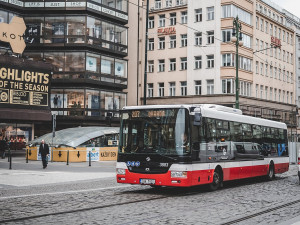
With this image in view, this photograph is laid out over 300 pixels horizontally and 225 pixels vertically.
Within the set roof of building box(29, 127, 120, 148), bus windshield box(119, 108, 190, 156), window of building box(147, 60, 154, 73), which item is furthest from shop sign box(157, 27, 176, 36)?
bus windshield box(119, 108, 190, 156)

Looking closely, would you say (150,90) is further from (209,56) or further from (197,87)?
(209,56)

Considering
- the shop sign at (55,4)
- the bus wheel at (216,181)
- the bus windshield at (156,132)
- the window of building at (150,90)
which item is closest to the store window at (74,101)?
the shop sign at (55,4)

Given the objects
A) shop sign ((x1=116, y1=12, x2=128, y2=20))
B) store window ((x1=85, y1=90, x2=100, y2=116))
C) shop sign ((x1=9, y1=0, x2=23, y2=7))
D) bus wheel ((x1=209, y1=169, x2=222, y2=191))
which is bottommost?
bus wheel ((x1=209, y1=169, x2=222, y2=191))

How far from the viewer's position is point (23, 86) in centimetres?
3588

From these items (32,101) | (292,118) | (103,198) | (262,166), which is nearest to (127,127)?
(103,198)

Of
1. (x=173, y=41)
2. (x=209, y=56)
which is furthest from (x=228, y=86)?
(x=173, y=41)

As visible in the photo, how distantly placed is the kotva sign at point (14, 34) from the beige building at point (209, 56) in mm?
19360

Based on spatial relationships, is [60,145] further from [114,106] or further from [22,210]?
[22,210]

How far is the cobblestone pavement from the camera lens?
952 cm

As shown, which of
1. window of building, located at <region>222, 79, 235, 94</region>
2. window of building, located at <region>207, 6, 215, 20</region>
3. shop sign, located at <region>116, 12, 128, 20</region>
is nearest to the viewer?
shop sign, located at <region>116, 12, 128, 20</region>

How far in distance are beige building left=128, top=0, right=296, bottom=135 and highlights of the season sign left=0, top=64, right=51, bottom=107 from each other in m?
18.1

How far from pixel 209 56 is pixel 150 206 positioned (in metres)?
44.4

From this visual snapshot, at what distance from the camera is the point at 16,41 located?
37031mm

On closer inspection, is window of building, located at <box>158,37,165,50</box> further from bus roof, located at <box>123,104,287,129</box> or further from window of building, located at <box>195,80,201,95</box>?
bus roof, located at <box>123,104,287,129</box>
